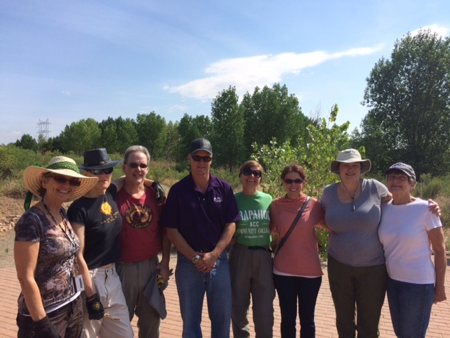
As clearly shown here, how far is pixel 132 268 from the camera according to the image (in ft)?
10.1

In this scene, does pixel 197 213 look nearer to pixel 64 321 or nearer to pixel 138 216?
pixel 138 216

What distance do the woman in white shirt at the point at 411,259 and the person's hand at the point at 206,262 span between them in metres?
1.49

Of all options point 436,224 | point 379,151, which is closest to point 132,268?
point 436,224

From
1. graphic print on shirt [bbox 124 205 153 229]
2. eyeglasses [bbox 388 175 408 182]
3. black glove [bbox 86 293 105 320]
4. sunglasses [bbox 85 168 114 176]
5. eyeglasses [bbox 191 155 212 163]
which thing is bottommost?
black glove [bbox 86 293 105 320]

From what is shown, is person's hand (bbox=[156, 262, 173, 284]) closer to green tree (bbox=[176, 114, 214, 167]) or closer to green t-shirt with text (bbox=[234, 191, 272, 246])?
green t-shirt with text (bbox=[234, 191, 272, 246])

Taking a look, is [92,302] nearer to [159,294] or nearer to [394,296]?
[159,294]

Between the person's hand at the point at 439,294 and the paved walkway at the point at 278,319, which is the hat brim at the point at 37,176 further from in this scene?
the person's hand at the point at 439,294

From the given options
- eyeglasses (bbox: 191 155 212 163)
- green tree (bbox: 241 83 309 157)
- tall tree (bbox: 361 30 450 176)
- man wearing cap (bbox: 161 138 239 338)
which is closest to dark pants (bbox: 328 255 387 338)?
man wearing cap (bbox: 161 138 239 338)

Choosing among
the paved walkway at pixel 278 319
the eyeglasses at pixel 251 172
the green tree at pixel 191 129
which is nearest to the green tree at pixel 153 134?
the green tree at pixel 191 129

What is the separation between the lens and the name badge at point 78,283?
8.14ft

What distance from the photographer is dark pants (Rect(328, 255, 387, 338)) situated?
10.2 feet

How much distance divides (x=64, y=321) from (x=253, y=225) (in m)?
1.75

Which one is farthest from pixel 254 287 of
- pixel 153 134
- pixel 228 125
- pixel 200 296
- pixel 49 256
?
pixel 153 134

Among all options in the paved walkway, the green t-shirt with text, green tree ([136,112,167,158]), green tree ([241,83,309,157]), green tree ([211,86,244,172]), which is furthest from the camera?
green tree ([136,112,167,158])
